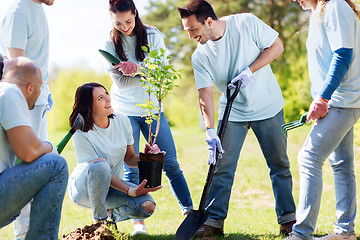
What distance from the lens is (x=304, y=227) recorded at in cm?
269

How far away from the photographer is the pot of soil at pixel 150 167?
2.96 metres

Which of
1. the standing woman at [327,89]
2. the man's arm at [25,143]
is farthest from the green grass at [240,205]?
the man's arm at [25,143]

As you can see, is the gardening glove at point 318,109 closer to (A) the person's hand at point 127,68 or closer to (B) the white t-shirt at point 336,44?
(B) the white t-shirt at point 336,44

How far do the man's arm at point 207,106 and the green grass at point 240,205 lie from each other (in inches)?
33.9

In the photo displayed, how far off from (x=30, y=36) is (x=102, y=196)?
3.68ft

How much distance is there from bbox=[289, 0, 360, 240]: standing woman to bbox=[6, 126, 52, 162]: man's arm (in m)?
1.49

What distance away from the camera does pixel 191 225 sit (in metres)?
3.05

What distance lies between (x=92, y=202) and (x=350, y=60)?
176cm

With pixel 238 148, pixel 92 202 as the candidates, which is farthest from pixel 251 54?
pixel 92 202

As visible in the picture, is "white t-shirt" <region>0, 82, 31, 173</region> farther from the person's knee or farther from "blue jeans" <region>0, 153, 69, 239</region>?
the person's knee

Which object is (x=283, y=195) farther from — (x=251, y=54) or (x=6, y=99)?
(x=6, y=99)

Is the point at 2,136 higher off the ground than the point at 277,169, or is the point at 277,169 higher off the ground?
the point at 2,136

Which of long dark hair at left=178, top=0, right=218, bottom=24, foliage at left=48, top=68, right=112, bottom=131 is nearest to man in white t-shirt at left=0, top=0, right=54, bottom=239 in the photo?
long dark hair at left=178, top=0, right=218, bottom=24

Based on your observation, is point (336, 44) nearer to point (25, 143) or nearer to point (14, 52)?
point (25, 143)
